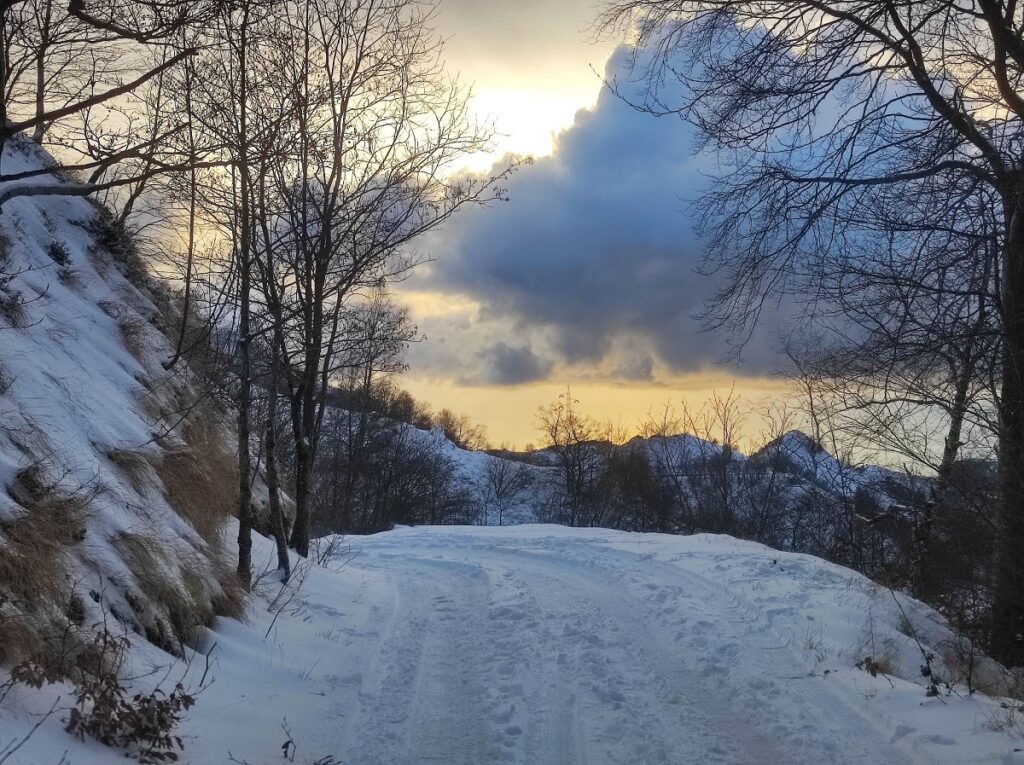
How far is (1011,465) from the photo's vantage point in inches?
299

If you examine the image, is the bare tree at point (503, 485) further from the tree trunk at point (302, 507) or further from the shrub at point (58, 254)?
the shrub at point (58, 254)

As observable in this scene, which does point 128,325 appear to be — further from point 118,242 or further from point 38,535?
point 38,535

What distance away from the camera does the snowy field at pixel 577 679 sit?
515 centimetres

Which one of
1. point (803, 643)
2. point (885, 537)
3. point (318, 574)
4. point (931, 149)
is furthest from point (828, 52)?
point (885, 537)

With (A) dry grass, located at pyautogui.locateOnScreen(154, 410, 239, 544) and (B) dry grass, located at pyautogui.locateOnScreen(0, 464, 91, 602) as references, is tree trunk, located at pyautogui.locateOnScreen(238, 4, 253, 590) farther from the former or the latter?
(B) dry grass, located at pyautogui.locateOnScreen(0, 464, 91, 602)

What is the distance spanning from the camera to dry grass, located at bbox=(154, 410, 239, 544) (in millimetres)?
8367

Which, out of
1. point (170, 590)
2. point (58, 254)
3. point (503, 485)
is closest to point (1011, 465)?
point (170, 590)

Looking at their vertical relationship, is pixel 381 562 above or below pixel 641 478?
below

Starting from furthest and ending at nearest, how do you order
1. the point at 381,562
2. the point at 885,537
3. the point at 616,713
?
1. the point at 885,537
2. the point at 381,562
3. the point at 616,713

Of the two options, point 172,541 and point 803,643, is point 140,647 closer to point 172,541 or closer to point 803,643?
point 172,541

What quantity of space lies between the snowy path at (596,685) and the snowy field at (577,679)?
21mm

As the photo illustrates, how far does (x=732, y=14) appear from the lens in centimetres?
744

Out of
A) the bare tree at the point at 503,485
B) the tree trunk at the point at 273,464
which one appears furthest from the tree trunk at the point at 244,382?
the bare tree at the point at 503,485

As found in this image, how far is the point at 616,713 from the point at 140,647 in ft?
11.4
